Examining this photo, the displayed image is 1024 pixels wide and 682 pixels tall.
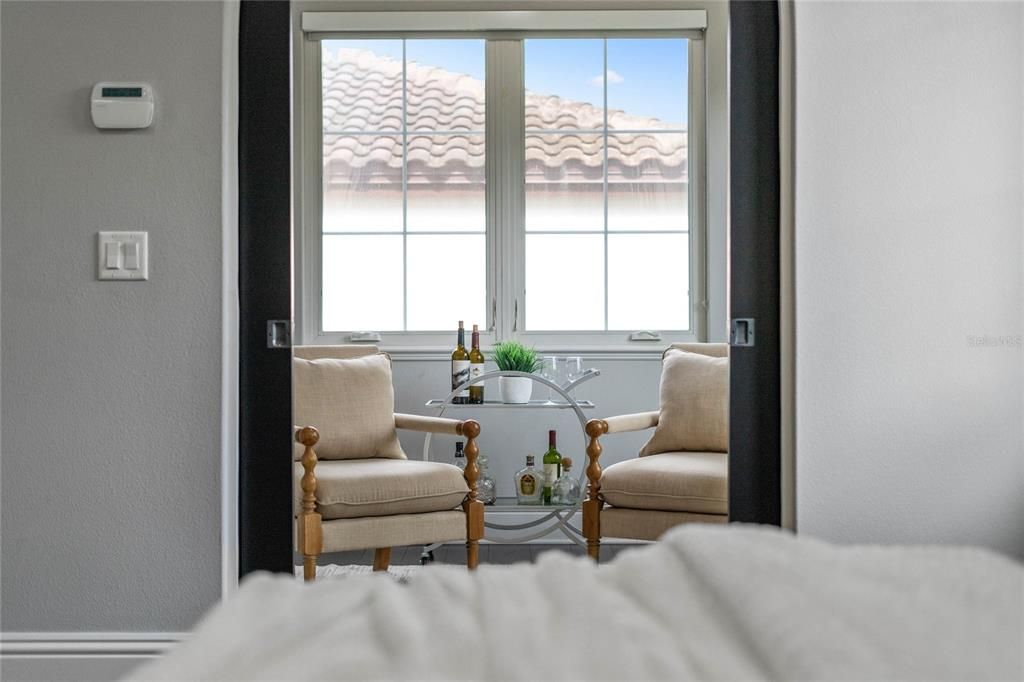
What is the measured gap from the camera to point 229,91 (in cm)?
221

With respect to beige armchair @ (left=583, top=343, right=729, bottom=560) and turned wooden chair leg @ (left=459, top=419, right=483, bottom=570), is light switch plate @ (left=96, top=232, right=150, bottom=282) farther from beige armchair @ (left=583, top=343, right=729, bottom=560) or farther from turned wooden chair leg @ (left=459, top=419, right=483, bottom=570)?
beige armchair @ (left=583, top=343, right=729, bottom=560)

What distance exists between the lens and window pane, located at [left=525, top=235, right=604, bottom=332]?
424 cm

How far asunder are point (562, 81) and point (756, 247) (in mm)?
2278

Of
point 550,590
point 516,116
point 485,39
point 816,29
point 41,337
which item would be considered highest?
point 485,39

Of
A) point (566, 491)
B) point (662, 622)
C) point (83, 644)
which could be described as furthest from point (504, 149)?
point (662, 622)

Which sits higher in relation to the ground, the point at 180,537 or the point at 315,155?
the point at 315,155

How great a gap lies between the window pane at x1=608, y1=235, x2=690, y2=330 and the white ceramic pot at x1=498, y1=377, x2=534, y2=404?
2.79 feet

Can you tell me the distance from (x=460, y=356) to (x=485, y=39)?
5.17ft

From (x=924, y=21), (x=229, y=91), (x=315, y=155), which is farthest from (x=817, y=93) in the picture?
(x=315, y=155)

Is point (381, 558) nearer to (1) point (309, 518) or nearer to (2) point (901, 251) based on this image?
(1) point (309, 518)

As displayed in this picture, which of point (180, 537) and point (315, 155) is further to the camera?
point (315, 155)

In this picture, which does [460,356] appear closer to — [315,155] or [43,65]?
[315,155]

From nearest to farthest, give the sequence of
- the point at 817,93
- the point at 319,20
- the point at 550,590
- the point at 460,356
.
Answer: the point at 550,590
the point at 817,93
the point at 460,356
the point at 319,20

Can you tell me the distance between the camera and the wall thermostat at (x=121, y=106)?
7.19ft
